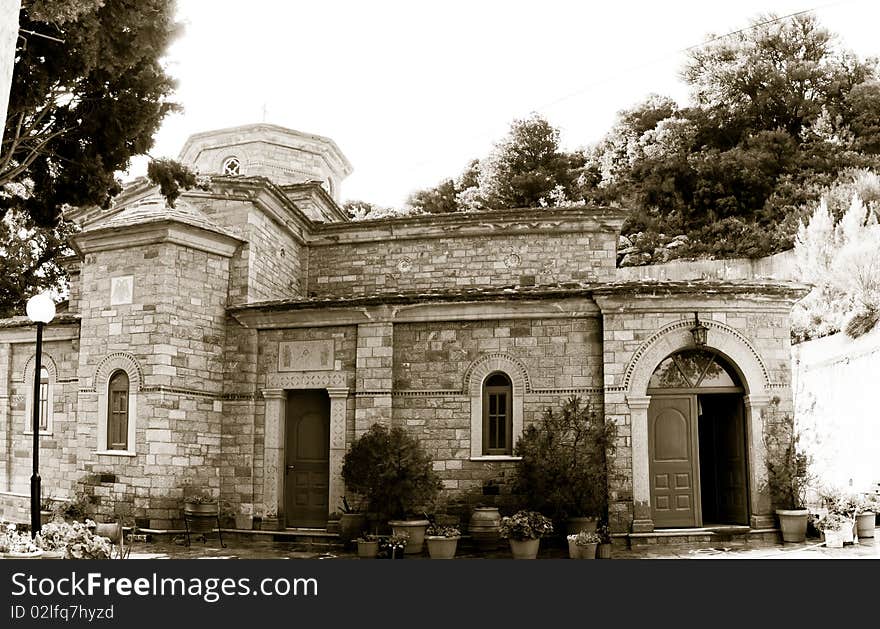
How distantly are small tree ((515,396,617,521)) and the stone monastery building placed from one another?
21 centimetres

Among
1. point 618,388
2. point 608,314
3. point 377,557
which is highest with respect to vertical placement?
point 608,314

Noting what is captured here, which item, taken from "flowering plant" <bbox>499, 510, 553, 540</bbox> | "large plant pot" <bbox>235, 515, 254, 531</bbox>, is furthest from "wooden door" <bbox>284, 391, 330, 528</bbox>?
"flowering plant" <bbox>499, 510, 553, 540</bbox>

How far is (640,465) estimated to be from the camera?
10047mm

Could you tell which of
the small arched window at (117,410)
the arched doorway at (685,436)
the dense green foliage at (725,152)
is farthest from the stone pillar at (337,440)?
the dense green foliage at (725,152)

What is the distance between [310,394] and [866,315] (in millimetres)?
8477

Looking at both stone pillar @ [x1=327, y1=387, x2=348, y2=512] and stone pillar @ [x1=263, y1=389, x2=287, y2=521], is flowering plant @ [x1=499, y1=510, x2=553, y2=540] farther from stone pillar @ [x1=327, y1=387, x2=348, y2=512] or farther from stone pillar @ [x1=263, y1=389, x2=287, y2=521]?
stone pillar @ [x1=263, y1=389, x2=287, y2=521]

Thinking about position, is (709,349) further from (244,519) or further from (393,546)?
(244,519)

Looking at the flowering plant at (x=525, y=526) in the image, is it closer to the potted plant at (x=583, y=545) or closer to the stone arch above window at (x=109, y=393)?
the potted plant at (x=583, y=545)

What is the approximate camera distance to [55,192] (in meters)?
8.52

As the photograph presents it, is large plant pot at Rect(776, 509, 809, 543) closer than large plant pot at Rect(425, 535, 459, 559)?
No

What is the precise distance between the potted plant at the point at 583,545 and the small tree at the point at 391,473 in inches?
72.9

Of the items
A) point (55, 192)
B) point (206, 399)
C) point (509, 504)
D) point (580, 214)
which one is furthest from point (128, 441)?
point (580, 214)

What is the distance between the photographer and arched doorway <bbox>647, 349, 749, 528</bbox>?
10.2 metres

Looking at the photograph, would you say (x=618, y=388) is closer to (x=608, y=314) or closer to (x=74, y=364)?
(x=608, y=314)
